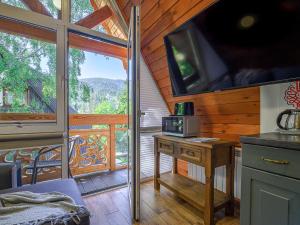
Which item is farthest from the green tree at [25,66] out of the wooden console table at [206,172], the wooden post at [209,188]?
the wooden post at [209,188]

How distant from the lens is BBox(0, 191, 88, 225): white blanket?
809mm

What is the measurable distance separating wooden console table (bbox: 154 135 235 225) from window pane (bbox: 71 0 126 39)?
1.66 metres

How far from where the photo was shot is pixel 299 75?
1.04 metres

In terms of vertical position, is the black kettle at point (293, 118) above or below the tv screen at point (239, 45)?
below

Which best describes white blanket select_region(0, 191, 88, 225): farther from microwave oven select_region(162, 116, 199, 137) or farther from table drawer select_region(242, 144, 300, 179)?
microwave oven select_region(162, 116, 199, 137)

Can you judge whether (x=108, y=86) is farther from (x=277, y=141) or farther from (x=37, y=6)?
(x=277, y=141)

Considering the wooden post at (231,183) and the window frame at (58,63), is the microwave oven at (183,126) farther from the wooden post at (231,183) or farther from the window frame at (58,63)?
the window frame at (58,63)

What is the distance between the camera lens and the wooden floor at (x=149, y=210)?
165 centimetres

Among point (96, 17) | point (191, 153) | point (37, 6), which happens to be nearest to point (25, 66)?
point (37, 6)

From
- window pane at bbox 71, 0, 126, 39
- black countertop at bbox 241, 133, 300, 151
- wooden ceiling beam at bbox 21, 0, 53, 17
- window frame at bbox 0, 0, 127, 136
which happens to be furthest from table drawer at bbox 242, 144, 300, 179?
wooden ceiling beam at bbox 21, 0, 53, 17

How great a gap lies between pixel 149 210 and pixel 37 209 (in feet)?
4.01

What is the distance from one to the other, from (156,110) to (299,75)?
184cm

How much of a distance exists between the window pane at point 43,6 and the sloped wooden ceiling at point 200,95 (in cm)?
84

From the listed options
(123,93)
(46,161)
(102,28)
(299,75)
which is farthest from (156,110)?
(299,75)
